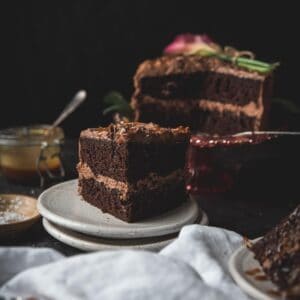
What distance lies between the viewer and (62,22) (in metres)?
4.27

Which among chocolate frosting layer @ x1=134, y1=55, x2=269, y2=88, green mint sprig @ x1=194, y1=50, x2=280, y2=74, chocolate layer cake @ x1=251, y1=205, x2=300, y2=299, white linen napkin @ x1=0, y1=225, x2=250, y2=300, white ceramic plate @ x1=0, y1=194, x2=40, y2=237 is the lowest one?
white ceramic plate @ x1=0, y1=194, x2=40, y2=237

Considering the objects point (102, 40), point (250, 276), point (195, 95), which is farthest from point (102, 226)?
point (102, 40)

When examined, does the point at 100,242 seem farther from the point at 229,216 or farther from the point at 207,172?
the point at 207,172

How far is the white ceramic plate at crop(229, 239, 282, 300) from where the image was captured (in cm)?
168

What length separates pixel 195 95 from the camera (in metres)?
3.78

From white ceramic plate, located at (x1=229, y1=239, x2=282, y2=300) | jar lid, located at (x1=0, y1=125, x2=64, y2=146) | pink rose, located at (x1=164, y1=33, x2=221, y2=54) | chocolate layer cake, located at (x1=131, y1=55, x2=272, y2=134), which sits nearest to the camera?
white ceramic plate, located at (x1=229, y1=239, x2=282, y2=300)

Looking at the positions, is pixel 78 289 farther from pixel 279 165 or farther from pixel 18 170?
pixel 279 165

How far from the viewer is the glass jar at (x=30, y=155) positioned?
3225mm

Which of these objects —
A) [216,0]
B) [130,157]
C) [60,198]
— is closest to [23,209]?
[60,198]

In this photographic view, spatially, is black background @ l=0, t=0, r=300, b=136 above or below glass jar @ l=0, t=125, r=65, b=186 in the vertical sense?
above

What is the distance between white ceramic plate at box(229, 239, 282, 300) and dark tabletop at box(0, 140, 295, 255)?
691 mm

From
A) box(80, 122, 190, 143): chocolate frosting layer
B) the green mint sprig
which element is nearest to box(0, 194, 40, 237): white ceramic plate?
box(80, 122, 190, 143): chocolate frosting layer

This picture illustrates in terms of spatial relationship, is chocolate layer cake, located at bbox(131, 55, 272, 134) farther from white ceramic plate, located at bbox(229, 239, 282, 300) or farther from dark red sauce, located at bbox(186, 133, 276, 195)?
white ceramic plate, located at bbox(229, 239, 282, 300)

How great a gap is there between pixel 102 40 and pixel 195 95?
926 millimetres
